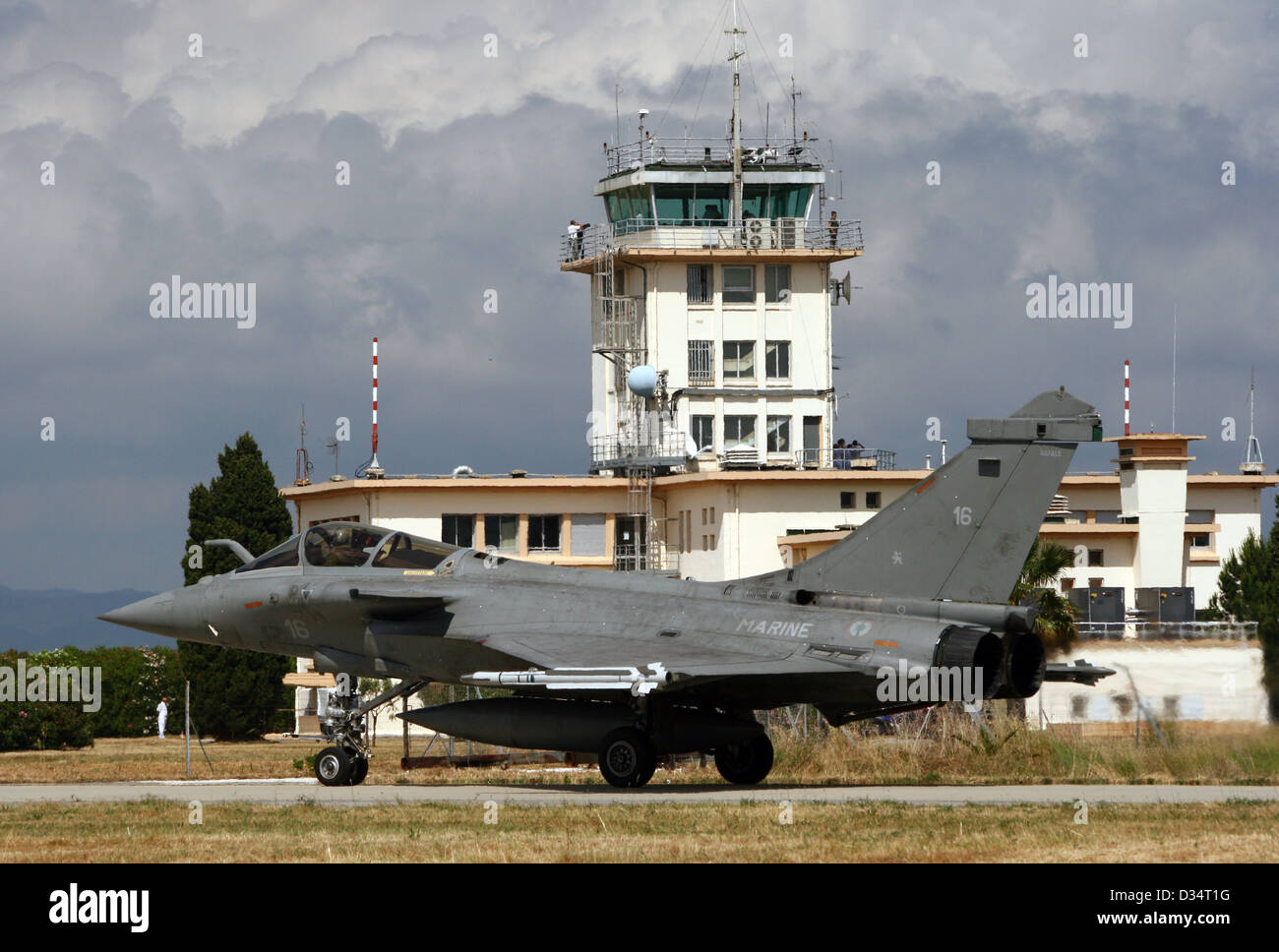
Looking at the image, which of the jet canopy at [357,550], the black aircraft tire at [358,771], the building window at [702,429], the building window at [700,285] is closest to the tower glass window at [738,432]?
the building window at [702,429]

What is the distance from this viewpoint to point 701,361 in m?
75.5

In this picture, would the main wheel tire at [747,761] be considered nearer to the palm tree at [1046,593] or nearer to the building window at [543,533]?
the palm tree at [1046,593]

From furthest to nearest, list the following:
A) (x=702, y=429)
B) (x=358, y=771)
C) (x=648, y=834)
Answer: (x=702, y=429)
(x=358, y=771)
(x=648, y=834)

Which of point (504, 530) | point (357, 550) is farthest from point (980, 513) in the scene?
point (504, 530)

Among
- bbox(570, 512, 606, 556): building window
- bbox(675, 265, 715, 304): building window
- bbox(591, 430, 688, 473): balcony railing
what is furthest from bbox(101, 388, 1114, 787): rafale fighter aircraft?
bbox(675, 265, 715, 304): building window

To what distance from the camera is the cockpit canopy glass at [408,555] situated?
22.9 m

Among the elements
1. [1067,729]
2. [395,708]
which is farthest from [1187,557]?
[1067,729]


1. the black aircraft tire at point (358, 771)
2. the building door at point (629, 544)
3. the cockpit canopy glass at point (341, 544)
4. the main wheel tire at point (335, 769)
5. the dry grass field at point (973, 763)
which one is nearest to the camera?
the main wheel tire at point (335, 769)

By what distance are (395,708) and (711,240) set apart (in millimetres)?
25620

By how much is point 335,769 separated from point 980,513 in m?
8.53

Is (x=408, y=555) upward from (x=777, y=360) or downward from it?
downward

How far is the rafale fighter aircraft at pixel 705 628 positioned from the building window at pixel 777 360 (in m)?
53.7

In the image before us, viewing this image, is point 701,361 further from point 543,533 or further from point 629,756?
point 629,756

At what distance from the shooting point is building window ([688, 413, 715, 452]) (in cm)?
7519
